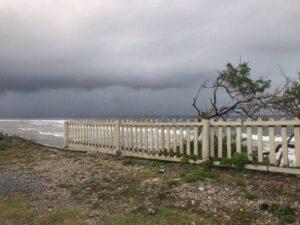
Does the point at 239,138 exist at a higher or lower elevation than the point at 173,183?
higher

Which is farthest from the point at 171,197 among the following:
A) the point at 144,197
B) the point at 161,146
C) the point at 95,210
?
the point at 161,146

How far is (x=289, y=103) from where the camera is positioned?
1271cm

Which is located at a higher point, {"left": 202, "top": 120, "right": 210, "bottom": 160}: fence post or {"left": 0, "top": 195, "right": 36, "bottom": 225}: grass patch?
{"left": 202, "top": 120, "right": 210, "bottom": 160}: fence post

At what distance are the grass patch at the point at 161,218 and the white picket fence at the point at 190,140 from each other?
3836 millimetres

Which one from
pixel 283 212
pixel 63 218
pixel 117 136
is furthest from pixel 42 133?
pixel 283 212

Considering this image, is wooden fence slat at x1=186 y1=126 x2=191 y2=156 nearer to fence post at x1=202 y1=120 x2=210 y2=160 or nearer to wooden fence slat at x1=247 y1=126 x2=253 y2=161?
fence post at x1=202 y1=120 x2=210 y2=160

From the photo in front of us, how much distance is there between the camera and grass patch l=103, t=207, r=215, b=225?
23.6ft

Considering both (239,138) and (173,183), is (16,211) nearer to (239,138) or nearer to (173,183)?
(173,183)

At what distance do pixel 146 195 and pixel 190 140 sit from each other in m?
4.80

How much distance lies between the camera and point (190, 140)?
44.3 ft

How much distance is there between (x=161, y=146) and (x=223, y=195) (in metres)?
5.54

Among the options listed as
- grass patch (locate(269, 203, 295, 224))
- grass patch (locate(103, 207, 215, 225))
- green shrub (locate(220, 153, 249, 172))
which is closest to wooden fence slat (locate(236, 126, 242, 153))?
green shrub (locate(220, 153, 249, 172))

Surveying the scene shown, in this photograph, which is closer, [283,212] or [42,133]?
[283,212]

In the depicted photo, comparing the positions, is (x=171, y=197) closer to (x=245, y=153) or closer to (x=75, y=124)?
(x=245, y=153)
